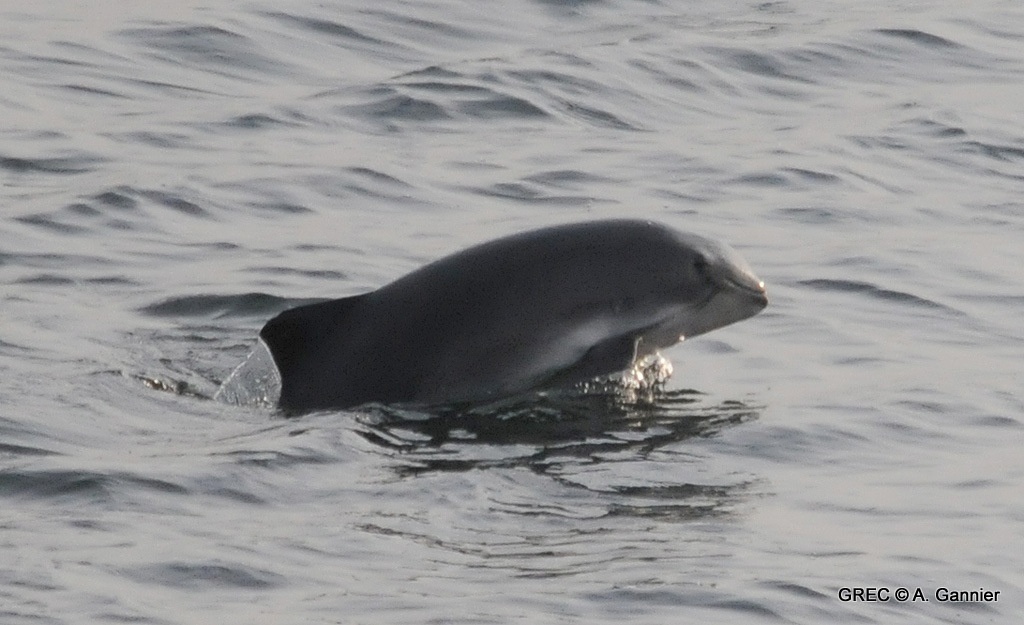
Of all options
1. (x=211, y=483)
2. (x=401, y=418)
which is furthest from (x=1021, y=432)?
(x=211, y=483)

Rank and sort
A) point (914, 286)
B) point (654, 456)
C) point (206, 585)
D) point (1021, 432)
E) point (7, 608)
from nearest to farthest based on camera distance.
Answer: point (7, 608) < point (206, 585) < point (654, 456) < point (1021, 432) < point (914, 286)

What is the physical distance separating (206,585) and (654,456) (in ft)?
8.33

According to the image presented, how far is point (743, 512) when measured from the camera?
27.3 feet

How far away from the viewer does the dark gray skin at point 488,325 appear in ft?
30.9

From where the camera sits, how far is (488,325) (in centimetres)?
949

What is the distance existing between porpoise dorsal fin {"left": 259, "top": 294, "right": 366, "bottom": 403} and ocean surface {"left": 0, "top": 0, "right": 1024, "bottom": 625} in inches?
12.4

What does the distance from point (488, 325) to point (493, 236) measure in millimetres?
3524

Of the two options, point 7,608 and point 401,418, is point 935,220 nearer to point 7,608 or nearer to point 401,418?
point 401,418

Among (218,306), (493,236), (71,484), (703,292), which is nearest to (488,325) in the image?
(703,292)

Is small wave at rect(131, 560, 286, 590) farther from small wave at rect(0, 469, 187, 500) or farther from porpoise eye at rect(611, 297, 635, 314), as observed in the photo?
porpoise eye at rect(611, 297, 635, 314)

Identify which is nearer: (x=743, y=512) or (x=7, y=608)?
(x=7, y=608)

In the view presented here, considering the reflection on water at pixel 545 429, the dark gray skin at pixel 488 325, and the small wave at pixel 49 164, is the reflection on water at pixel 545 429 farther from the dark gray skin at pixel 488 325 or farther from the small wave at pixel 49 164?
the small wave at pixel 49 164

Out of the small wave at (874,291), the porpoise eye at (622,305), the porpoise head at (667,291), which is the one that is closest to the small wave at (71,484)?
the porpoise head at (667,291)

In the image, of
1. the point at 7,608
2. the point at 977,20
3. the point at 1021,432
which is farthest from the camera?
the point at 977,20
